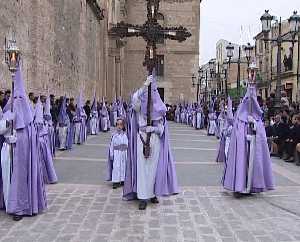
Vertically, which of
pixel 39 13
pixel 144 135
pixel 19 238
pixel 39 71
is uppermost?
pixel 39 13

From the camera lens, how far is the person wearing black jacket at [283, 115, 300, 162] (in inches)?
563

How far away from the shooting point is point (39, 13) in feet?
59.0

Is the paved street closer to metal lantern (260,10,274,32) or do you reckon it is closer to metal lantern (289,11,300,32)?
metal lantern (289,11,300,32)

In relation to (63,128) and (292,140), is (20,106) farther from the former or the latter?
(292,140)

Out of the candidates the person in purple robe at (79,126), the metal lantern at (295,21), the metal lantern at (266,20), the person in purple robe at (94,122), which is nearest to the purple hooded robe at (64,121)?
the person in purple robe at (79,126)

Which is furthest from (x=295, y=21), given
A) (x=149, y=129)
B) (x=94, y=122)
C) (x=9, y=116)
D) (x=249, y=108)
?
(x=9, y=116)

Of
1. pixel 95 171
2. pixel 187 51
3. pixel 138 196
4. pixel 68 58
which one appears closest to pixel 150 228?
pixel 138 196

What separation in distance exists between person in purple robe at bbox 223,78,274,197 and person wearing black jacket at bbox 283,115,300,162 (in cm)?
566

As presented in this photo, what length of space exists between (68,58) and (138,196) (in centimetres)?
1770

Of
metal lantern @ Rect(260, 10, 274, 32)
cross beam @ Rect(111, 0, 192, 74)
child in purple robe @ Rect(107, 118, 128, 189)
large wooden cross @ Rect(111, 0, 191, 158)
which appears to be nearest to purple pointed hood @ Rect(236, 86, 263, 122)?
large wooden cross @ Rect(111, 0, 191, 158)

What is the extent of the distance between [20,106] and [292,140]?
925cm

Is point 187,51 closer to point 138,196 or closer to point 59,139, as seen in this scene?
point 59,139

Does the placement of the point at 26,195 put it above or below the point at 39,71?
below

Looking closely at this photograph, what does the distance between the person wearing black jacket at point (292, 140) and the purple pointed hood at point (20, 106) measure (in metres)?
8.85
